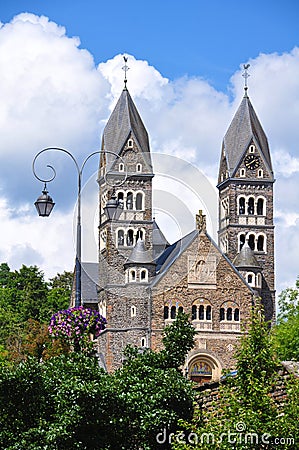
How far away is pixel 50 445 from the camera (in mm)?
15969

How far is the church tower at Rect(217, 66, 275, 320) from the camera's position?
235 feet

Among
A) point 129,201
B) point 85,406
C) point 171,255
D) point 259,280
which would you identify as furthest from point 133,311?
point 85,406

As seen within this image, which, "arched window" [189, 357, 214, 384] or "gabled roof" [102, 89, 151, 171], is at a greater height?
"gabled roof" [102, 89, 151, 171]

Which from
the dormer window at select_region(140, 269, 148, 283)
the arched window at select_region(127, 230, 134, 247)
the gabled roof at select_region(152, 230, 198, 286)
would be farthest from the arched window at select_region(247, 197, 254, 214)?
the dormer window at select_region(140, 269, 148, 283)

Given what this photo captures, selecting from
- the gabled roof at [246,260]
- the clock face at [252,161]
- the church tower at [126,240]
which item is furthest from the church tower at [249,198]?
the church tower at [126,240]

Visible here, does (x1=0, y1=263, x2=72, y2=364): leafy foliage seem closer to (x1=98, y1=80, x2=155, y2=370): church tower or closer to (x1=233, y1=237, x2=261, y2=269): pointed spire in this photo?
(x1=98, y1=80, x2=155, y2=370): church tower

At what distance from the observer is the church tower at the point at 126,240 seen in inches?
2606

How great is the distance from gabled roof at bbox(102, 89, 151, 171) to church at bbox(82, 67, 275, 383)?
0.07m

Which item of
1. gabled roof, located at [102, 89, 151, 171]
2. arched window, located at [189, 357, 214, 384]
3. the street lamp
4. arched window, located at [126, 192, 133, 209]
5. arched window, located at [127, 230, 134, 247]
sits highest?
gabled roof, located at [102, 89, 151, 171]

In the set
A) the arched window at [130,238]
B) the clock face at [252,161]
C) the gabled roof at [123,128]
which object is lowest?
the arched window at [130,238]

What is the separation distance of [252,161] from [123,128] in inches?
392

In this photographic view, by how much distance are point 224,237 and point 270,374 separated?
188ft

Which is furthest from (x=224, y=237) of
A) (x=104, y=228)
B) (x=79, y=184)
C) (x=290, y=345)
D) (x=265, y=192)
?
(x=79, y=184)

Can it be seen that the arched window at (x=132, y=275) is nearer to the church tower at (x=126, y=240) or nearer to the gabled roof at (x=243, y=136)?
the church tower at (x=126, y=240)
